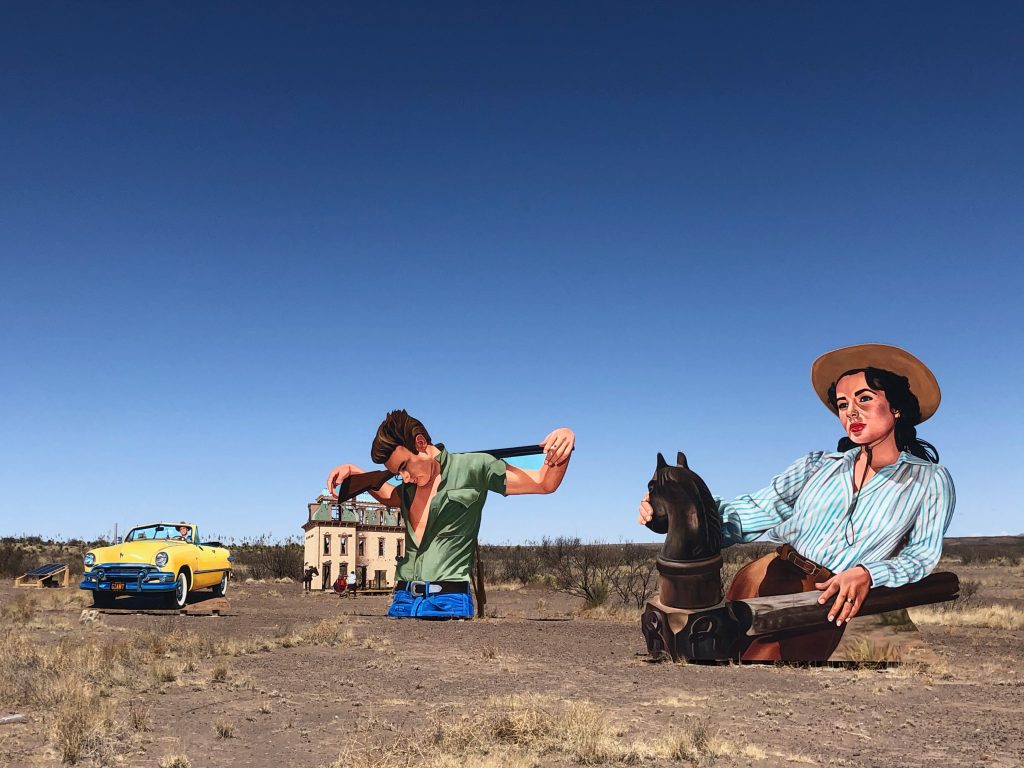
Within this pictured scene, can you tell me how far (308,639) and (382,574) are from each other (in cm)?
1871

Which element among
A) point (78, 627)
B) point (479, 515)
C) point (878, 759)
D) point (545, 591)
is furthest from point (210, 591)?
point (878, 759)

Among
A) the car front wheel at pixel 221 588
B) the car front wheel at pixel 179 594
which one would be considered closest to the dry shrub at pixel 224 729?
the car front wheel at pixel 179 594

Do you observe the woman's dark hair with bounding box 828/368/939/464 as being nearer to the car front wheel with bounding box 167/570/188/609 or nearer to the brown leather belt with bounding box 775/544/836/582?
the brown leather belt with bounding box 775/544/836/582

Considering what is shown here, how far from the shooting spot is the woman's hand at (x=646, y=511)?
14008 millimetres

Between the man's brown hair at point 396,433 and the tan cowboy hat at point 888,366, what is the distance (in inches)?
379

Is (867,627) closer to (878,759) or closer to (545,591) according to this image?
(878,759)

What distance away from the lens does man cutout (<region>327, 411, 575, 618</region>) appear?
19.4 meters

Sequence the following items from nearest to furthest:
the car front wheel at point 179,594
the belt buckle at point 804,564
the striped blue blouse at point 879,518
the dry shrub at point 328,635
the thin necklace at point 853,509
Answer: the striped blue blouse at point 879,518 → the thin necklace at point 853,509 → the belt buckle at point 804,564 → the dry shrub at point 328,635 → the car front wheel at point 179,594

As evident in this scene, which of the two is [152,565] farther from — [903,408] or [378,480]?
[903,408]

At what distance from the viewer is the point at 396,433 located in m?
20.0

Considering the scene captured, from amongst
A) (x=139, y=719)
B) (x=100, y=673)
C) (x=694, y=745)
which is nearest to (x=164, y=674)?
(x=100, y=673)

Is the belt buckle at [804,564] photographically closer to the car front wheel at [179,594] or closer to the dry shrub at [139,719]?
the dry shrub at [139,719]

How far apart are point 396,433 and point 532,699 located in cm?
1099

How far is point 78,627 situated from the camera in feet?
55.6
